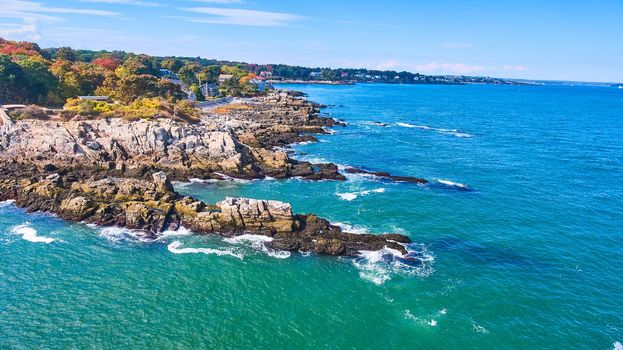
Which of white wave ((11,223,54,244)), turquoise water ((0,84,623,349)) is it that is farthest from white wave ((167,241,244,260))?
white wave ((11,223,54,244))

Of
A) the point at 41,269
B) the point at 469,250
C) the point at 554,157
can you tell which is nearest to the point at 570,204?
the point at 469,250

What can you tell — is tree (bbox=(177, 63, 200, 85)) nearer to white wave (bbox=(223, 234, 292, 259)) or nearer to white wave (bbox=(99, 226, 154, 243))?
white wave (bbox=(99, 226, 154, 243))

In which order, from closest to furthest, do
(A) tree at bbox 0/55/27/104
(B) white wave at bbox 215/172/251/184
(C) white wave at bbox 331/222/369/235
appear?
1. (C) white wave at bbox 331/222/369/235
2. (B) white wave at bbox 215/172/251/184
3. (A) tree at bbox 0/55/27/104

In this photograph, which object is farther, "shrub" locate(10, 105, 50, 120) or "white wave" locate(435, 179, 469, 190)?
"shrub" locate(10, 105, 50, 120)

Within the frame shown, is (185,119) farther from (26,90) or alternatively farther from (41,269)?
(41,269)

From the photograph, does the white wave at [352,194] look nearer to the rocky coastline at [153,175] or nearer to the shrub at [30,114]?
the rocky coastline at [153,175]

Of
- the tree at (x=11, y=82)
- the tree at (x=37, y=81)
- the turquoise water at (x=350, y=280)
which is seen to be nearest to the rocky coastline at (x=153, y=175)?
the turquoise water at (x=350, y=280)
